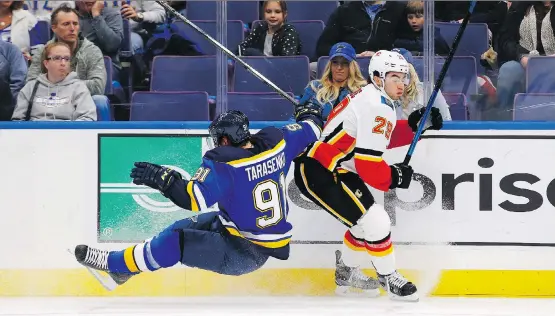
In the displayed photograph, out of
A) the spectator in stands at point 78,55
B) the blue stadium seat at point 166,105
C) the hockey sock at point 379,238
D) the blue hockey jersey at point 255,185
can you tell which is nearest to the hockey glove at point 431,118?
the hockey sock at point 379,238

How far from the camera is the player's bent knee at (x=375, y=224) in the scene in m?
5.28

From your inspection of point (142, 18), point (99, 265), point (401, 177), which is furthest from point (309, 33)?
point (99, 265)

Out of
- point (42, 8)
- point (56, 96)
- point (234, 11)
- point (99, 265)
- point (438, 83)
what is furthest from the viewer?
point (42, 8)

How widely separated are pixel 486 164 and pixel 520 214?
312 mm

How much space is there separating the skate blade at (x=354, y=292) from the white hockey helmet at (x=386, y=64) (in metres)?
1.05

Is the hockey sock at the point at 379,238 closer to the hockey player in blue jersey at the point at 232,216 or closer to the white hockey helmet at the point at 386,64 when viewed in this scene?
the hockey player in blue jersey at the point at 232,216

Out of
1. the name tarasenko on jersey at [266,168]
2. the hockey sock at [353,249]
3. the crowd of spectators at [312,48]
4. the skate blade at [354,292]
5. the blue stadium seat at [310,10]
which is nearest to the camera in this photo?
the name tarasenko on jersey at [266,168]

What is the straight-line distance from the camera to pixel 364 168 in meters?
5.23

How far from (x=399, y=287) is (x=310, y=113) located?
97 centimetres

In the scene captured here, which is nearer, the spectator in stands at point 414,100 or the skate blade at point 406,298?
the skate blade at point 406,298

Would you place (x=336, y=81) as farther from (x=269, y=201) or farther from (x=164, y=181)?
(x=164, y=181)

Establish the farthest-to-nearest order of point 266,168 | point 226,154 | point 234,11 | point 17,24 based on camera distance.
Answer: point 17,24, point 234,11, point 266,168, point 226,154

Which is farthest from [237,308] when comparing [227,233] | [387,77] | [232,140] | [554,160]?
[554,160]

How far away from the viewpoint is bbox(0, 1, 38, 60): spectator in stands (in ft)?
19.4
